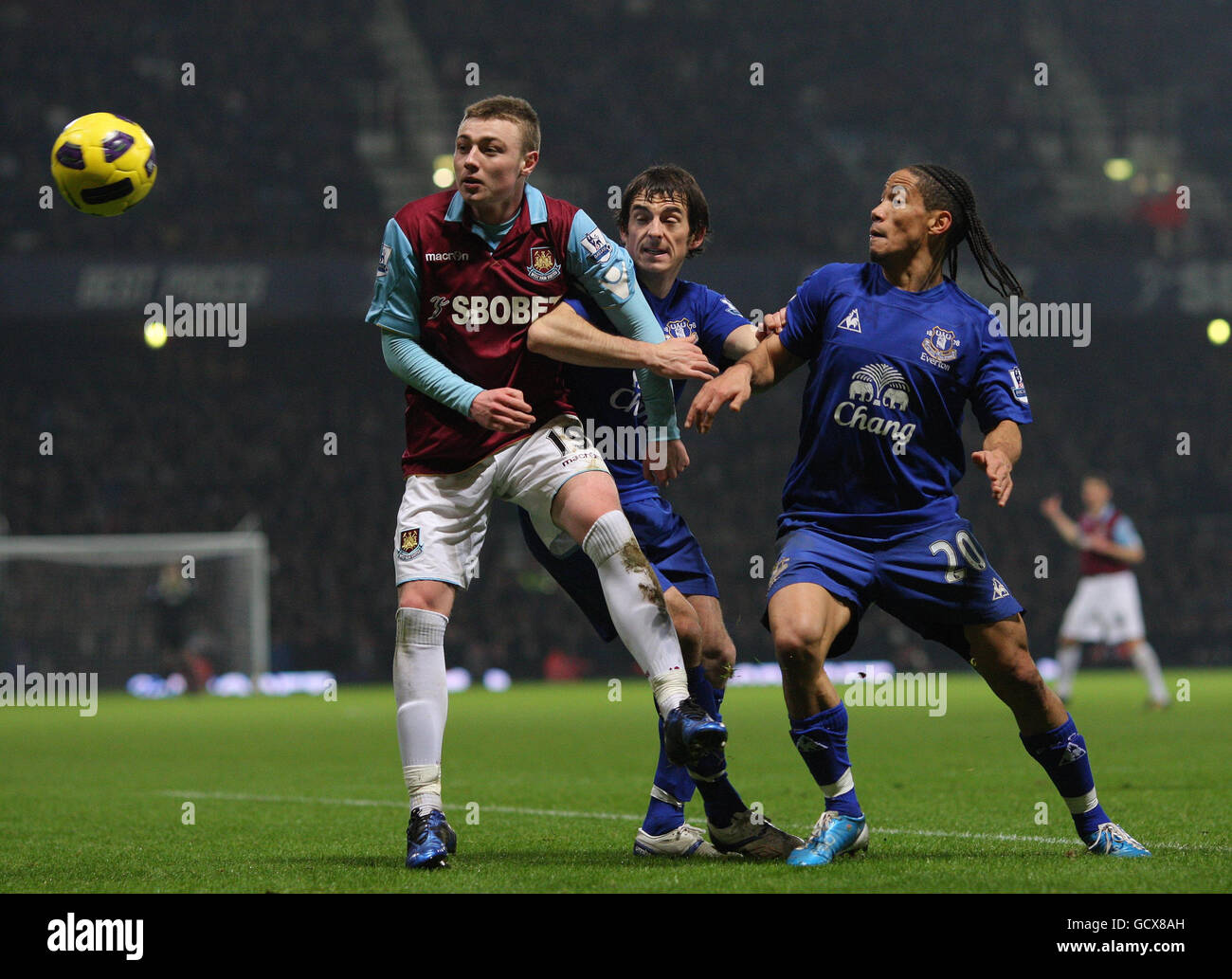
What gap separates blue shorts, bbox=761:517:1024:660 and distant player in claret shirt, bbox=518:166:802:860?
1.48 ft

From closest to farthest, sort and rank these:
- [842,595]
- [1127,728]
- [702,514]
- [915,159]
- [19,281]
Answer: [842,595]
[1127,728]
[19,281]
[702,514]
[915,159]

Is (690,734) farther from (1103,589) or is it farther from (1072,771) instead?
(1103,589)

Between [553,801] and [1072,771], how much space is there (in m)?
3.33

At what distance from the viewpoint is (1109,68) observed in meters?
31.9

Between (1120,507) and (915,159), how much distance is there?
730 cm

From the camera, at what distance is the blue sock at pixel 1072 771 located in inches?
207

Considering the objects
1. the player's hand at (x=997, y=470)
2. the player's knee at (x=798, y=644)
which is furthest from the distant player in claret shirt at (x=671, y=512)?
the player's hand at (x=997, y=470)

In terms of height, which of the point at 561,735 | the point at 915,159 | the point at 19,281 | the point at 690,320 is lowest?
the point at 561,735

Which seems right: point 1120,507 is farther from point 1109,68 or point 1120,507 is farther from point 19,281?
point 19,281

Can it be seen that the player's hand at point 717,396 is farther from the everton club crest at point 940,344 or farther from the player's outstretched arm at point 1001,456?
the player's outstretched arm at point 1001,456

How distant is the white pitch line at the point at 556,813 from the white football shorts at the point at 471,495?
6.66ft

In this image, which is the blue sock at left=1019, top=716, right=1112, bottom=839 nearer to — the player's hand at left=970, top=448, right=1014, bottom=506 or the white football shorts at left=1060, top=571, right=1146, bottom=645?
the player's hand at left=970, top=448, right=1014, bottom=506

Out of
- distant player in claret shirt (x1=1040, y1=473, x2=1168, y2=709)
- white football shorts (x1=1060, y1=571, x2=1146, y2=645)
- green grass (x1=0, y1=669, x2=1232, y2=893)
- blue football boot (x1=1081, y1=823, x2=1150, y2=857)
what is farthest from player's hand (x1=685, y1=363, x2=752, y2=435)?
white football shorts (x1=1060, y1=571, x2=1146, y2=645)

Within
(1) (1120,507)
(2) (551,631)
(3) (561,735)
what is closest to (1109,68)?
(1) (1120,507)
